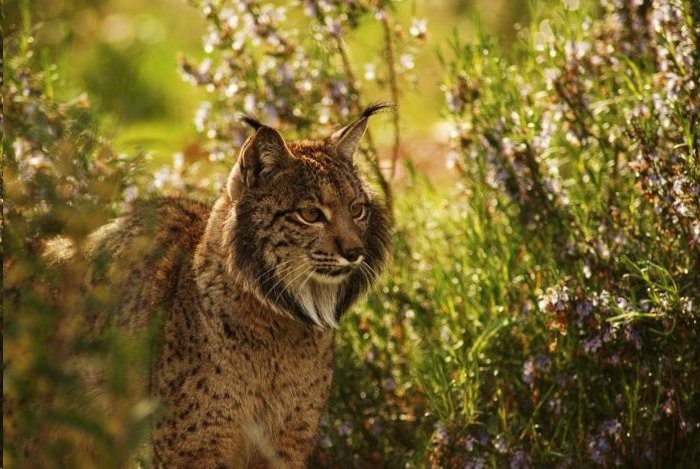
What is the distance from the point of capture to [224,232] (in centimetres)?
444

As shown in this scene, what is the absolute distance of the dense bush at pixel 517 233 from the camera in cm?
464

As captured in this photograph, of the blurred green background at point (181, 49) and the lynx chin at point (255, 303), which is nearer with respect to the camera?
the lynx chin at point (255, 303)

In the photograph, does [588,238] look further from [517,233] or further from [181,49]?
[181,49]

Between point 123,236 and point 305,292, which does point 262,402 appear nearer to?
point 305,292

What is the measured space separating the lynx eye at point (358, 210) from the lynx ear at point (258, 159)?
316 millimetres

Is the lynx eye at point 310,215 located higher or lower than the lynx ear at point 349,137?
lower

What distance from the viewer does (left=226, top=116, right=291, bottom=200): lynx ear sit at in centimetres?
438

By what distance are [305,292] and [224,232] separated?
39cm

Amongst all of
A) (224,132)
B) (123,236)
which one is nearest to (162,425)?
(123,236)

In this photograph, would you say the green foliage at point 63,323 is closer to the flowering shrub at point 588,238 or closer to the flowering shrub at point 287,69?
the flowering shrub at point 588,238

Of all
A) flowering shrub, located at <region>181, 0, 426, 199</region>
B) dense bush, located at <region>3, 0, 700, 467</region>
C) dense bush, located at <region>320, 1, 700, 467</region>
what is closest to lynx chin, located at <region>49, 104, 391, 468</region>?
dense bush, located at <region>3, 0, 700, 467</region>

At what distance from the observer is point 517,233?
17.1ft

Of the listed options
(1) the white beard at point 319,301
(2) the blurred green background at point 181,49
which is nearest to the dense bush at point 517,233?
(2) the blurred green background at point 181,49

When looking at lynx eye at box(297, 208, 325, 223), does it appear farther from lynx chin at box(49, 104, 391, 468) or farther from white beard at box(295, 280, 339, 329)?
white beard at box(295, 280, 339, 329)
